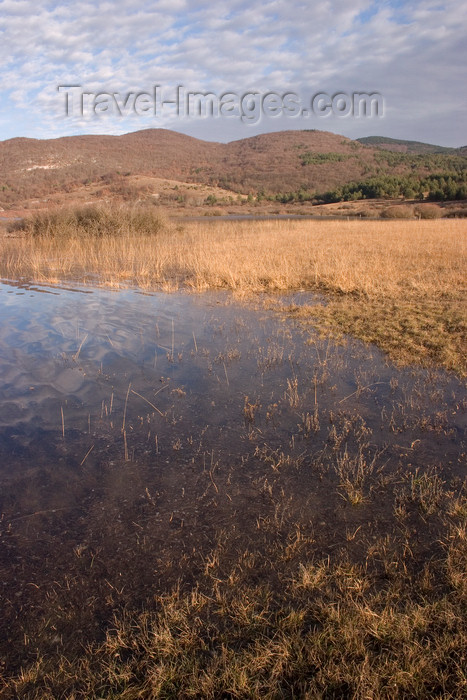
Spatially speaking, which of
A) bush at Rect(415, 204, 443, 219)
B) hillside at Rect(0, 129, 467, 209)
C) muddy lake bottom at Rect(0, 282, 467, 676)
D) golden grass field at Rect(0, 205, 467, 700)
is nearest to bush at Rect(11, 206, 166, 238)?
muddy lake bottom at Rect(0, 282, 467, 676)

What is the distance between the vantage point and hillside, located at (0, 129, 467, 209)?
242ft

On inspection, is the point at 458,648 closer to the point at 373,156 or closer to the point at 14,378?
the point at 14,378

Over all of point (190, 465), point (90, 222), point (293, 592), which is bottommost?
point (293, 592)

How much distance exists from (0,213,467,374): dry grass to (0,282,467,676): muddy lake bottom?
1.12 metres

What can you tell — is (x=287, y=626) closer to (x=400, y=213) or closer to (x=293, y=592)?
(x=293, y=592)

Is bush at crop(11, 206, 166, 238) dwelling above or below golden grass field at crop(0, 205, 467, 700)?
above

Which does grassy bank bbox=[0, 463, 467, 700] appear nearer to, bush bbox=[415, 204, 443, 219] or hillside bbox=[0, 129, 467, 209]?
bush bbox=[415, 204, 443, 219]

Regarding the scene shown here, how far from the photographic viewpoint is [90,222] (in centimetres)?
1955

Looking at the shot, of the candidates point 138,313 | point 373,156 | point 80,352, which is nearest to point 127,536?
point 80,352

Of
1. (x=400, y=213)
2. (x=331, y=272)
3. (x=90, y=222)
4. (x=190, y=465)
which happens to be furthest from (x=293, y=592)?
(x=400, y=213)

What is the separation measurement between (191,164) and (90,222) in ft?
307

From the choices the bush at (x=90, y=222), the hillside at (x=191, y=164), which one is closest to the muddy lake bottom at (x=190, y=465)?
the bush at (x=90, y=222)

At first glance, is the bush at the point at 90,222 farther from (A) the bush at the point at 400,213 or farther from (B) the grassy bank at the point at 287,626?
(A) the bush at the point at 400,213

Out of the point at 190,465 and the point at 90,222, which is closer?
the point at 190,465
